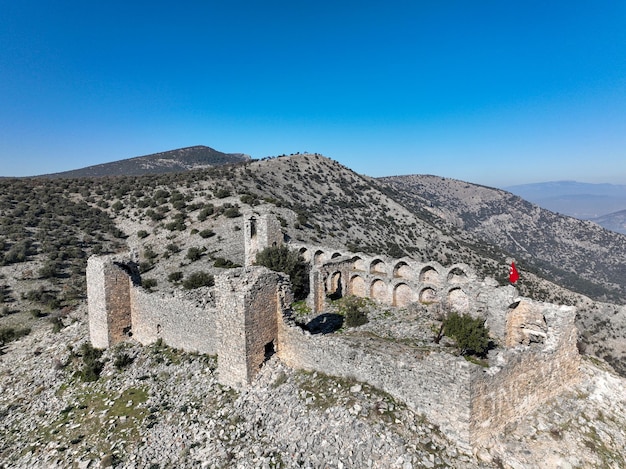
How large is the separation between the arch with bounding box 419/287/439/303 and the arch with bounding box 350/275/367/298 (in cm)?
349

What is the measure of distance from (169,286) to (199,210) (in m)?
19.3

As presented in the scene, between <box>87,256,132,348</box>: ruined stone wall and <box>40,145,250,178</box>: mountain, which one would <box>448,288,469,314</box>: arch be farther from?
<box>40,145,250,178</box>: mountain

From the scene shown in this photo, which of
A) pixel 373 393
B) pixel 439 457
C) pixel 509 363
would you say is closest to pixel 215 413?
pixel 373 393

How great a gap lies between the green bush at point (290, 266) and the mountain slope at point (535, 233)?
6308cm

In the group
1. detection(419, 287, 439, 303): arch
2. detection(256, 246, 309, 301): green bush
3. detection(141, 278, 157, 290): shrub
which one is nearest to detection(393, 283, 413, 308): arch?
detection(419, 287, 439, 303): arch

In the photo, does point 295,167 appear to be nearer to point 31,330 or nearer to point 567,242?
point 31,330

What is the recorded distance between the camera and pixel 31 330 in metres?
20.8

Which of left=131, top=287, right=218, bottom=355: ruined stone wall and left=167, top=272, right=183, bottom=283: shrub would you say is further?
left=167, top=272, right=183, bottom=283: shrub

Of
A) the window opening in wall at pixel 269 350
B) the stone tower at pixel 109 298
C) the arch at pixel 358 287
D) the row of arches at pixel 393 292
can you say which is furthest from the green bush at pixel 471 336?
the stone tower at pixel 109 298

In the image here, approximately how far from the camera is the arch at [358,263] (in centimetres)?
2359

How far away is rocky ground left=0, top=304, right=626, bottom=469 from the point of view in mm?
7984

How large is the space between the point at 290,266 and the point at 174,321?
868cm

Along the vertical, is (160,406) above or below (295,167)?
below

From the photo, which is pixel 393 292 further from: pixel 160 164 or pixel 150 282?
pixel 160 164
